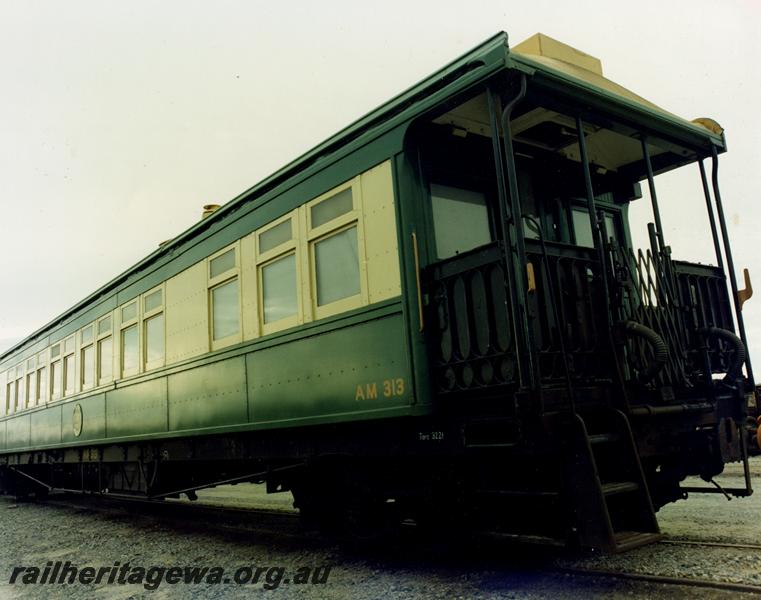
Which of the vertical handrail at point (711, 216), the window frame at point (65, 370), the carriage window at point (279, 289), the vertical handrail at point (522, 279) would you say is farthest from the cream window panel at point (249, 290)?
the window frame at point (65, 370)

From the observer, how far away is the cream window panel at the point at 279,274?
5402 mm

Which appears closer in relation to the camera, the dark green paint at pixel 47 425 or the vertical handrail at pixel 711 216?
the vertical handrail at pixel 711 216

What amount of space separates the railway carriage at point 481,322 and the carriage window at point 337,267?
0.02m

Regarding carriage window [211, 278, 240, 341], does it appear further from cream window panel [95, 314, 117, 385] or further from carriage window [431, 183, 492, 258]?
cream window panel [95, 314, 117, 385]

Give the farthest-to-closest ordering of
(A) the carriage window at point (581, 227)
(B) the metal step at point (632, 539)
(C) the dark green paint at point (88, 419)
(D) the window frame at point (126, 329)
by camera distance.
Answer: (C) the dark green paint at point (88, 419)
(D) the window frame at point (126, 329)
(A) the carriage window at point (581, 227)
(B) the metal step at point (632, 539)

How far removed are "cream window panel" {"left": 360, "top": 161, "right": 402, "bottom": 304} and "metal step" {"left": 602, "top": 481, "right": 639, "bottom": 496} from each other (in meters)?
1.73

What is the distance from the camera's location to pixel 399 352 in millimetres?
4359

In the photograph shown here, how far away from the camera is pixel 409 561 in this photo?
498 centimetres

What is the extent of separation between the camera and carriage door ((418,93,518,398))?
13.0ft

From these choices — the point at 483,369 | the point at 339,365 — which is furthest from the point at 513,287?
the point at 339,365

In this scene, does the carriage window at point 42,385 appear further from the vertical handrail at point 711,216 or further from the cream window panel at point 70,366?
the vertical handrail at point 711,216

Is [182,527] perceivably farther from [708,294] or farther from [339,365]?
[708,294]

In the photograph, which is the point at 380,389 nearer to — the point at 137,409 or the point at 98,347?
→ the point at 137,409

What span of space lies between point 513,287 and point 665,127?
215 cm
